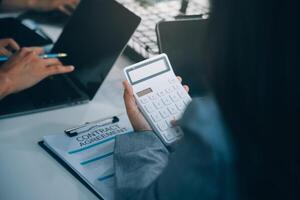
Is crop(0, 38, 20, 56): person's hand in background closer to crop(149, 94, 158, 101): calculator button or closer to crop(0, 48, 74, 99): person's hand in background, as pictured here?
crop(0, 48, 74, 99): person's hand in background

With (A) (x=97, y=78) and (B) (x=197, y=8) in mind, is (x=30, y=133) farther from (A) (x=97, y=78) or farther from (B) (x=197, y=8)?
(B) (x=197, y=8)

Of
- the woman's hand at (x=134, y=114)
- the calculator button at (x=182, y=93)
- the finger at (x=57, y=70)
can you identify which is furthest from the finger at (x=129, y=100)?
the finger at (x=57, y=70)

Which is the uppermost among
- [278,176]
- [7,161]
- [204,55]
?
[204,55]

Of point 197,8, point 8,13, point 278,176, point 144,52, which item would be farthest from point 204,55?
point 8,13

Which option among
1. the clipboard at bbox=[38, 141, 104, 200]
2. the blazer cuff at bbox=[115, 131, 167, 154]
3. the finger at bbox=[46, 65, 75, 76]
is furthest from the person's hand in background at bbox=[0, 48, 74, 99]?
the blazer cuff at bbox=[115, 131, 167, 154]

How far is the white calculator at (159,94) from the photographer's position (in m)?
0.88

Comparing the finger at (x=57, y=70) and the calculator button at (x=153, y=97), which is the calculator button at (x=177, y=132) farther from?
the finger at (x=57, y=70)

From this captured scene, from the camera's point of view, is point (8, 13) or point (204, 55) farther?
point (8, 13)

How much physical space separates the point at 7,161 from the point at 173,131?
326mm

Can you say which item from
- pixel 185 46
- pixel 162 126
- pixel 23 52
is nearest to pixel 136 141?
pixel 162 126

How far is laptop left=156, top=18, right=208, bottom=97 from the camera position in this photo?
101 cm

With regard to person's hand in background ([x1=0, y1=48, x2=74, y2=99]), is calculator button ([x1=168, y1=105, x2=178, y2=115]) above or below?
below

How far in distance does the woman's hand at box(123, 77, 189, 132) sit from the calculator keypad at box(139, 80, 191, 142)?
0.02 m

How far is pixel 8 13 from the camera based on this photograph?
1436 mm
